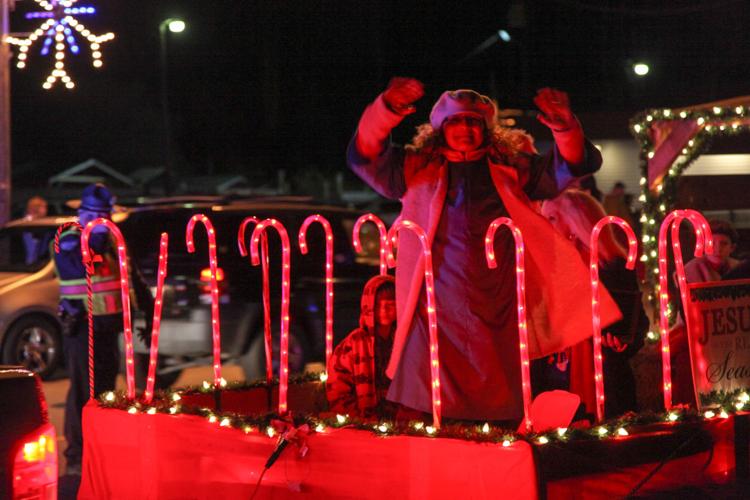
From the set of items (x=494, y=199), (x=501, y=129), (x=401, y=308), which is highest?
(x=501, y=129)

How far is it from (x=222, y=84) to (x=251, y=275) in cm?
3927

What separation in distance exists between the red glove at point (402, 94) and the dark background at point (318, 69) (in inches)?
681

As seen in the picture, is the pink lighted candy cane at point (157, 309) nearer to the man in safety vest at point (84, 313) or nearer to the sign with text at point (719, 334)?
the man in safety vest at point (84, 313)

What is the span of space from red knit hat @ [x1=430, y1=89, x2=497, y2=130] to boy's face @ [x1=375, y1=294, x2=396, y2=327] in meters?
1.42

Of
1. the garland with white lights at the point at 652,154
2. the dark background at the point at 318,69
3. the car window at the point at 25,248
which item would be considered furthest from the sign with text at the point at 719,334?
the dark background at the point at 318,69

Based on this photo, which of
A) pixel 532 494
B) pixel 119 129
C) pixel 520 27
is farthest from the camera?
pixel 119 129

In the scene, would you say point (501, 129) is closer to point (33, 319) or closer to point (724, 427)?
point (724, 427)

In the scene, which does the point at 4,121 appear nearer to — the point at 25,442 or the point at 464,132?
the point at 464,132

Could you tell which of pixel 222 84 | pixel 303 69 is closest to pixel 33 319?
pixel 303 69

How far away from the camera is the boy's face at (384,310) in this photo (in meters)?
6.82

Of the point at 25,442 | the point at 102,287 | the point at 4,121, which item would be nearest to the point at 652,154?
the point at 102,287

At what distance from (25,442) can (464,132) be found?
259 cm

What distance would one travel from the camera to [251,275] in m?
10.4

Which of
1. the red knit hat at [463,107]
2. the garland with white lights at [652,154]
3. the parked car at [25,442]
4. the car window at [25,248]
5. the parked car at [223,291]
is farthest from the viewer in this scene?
the car window at [25,248]
